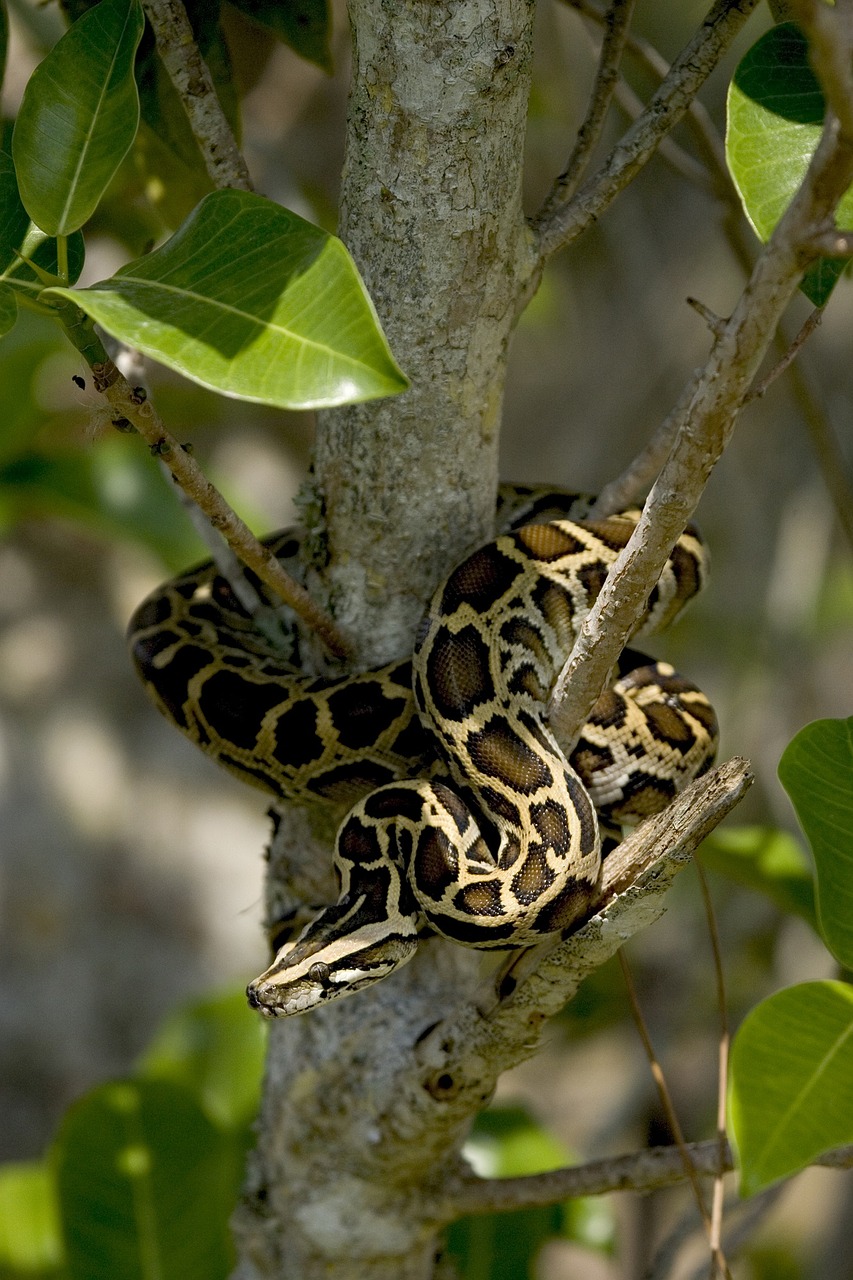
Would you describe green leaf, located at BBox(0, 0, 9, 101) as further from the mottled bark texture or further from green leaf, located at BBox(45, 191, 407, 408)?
green leaf, located at BBox(45, 191, 407, 408)

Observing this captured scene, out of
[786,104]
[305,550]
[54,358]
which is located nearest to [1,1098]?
[54,358]

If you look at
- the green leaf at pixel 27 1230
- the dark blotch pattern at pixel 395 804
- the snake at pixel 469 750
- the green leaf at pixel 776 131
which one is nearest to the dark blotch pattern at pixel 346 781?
the snake at pixel 469 750

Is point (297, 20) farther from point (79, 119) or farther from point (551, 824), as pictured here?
point (551, 824)

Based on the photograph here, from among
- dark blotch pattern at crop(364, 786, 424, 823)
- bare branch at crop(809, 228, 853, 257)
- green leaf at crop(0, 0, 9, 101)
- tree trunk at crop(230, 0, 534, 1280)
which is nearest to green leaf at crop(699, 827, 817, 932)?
tree trunk at crop(230, 0, 534, 1280)

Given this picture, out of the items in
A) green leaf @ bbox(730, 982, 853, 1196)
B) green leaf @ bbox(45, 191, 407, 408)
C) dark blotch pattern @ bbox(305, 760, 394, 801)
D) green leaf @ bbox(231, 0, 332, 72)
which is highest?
green leaf @ bbox(231, 0, 332, 72)

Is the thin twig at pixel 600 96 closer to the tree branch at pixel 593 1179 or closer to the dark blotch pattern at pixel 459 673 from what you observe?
the dark blotch pattern at pixel 459 673
